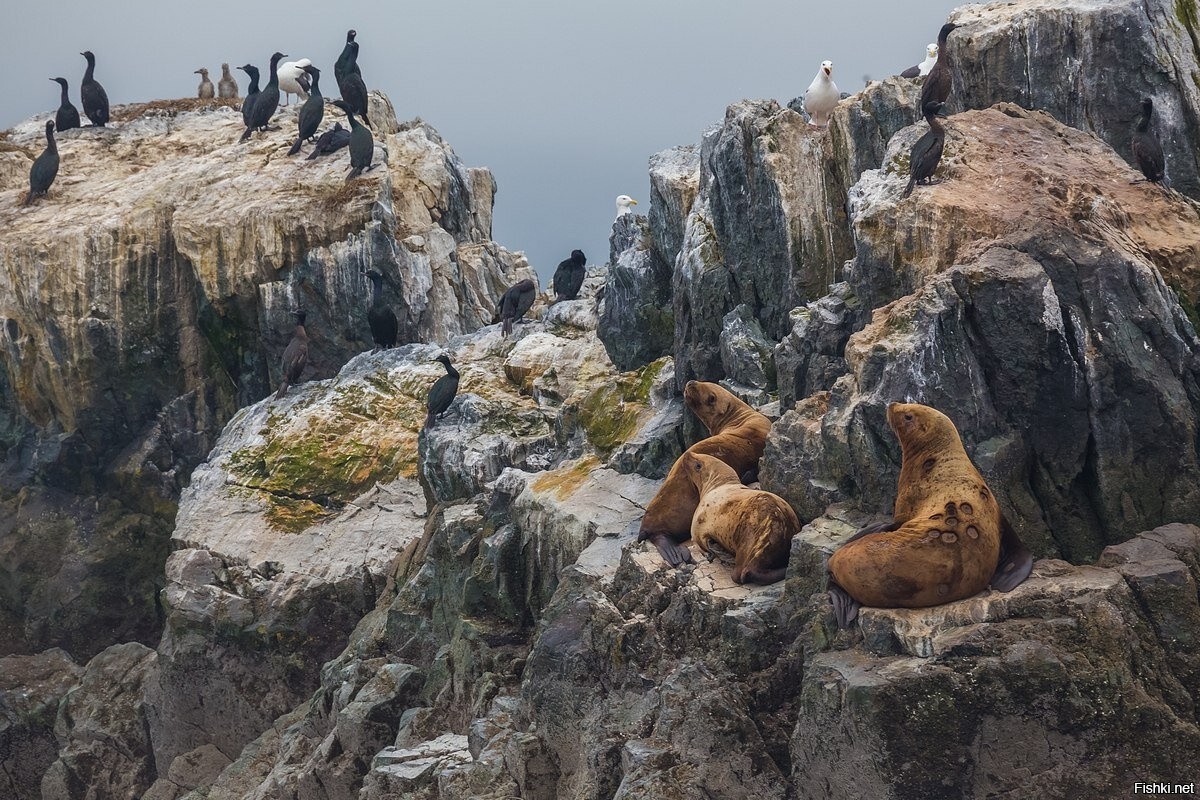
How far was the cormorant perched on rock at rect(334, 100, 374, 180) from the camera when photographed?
26.0 m

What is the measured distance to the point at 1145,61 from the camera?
15.1 meters

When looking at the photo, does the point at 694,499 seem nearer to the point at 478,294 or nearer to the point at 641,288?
the point at 641,288

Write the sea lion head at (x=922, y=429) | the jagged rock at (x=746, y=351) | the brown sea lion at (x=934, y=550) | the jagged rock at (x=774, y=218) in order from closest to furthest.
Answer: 1. the brown sea lion at (x=934, y=550)
2. the sea lion head at (x=922, y=429)
3. the jagged rock at (x=746, y=351)
4. the jagged rock at (x=774, y=218)

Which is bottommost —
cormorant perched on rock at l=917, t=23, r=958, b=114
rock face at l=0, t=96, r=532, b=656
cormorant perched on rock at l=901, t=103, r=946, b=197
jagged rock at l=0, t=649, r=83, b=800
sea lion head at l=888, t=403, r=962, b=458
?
jagged rock at l=0, t=649, r=83, b=800

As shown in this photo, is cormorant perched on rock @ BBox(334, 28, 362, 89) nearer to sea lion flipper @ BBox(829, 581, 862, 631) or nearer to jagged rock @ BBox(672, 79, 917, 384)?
jagged rock @ BBox(672, 79, 917, 384)

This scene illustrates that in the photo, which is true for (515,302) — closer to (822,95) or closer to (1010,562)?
(822,95)

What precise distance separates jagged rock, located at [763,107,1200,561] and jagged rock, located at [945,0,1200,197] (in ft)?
12.4

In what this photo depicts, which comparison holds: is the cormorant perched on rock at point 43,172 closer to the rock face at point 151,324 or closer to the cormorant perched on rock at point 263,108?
the rock face at point 151,324

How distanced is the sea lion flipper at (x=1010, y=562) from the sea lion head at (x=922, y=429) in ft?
2.33

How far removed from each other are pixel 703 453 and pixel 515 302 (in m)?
10.6

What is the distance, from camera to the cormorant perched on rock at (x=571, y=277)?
24391mm

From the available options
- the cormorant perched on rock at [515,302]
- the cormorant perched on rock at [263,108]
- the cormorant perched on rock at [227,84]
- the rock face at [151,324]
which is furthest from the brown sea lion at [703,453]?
the cormorant perched on rock at [227,84]

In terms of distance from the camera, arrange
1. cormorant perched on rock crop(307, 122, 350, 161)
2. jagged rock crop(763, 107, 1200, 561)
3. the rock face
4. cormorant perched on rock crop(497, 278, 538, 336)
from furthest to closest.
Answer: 1. cormorant perched on rock crop(307, 122, 350, 161)
2. the rock face
3. cormorant perched on rock crop(497, 278, 538, 336)
4. jagged rock crop(763, 107, 1200, 561)

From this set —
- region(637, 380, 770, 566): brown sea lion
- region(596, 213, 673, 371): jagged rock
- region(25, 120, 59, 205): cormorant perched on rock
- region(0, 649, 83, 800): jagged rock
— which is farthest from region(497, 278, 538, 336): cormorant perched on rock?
region(25, 120, 59, 205): cormorant perched on rock
